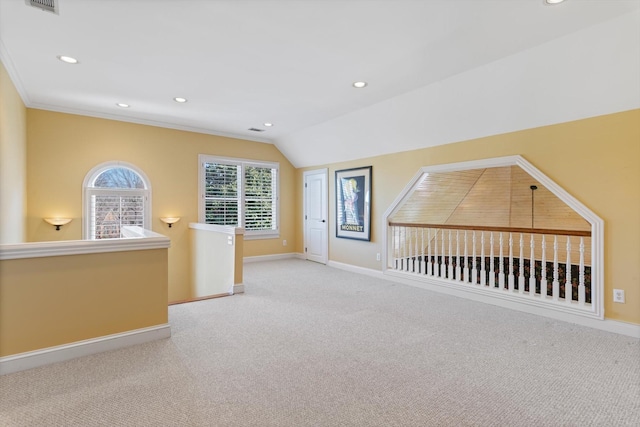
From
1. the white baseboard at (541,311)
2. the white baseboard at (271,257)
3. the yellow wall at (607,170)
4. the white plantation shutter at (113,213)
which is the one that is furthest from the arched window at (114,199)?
the yellow wall at (607,170)

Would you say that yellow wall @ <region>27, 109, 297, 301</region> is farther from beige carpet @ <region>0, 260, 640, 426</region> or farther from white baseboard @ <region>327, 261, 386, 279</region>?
beige carpet @ <region>0, 260, 640, 426</region>

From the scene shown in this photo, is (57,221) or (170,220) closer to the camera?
(57,221)

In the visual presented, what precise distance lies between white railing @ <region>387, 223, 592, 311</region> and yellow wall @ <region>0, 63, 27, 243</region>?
516 cm

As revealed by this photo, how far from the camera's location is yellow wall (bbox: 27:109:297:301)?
186 inches

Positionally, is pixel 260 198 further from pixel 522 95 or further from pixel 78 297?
pixel 522 95

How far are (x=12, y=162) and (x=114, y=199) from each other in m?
1.60

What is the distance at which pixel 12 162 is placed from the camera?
3.78m

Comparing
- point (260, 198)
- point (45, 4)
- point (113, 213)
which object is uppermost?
point (45, 4)

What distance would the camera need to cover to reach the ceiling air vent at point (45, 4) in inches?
91.9

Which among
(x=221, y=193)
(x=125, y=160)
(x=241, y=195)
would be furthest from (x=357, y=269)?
(x=125, y=160)

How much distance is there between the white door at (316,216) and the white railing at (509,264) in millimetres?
1720

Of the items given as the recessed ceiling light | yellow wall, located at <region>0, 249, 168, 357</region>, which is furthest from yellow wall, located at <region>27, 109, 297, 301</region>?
yellow wall, located at <region>0, 249, 168, 357</region>

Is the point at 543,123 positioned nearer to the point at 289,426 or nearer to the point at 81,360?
the point at 289,426

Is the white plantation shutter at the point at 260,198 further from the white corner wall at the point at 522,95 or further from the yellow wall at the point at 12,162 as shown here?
the yellow wall at the point at 12,162
